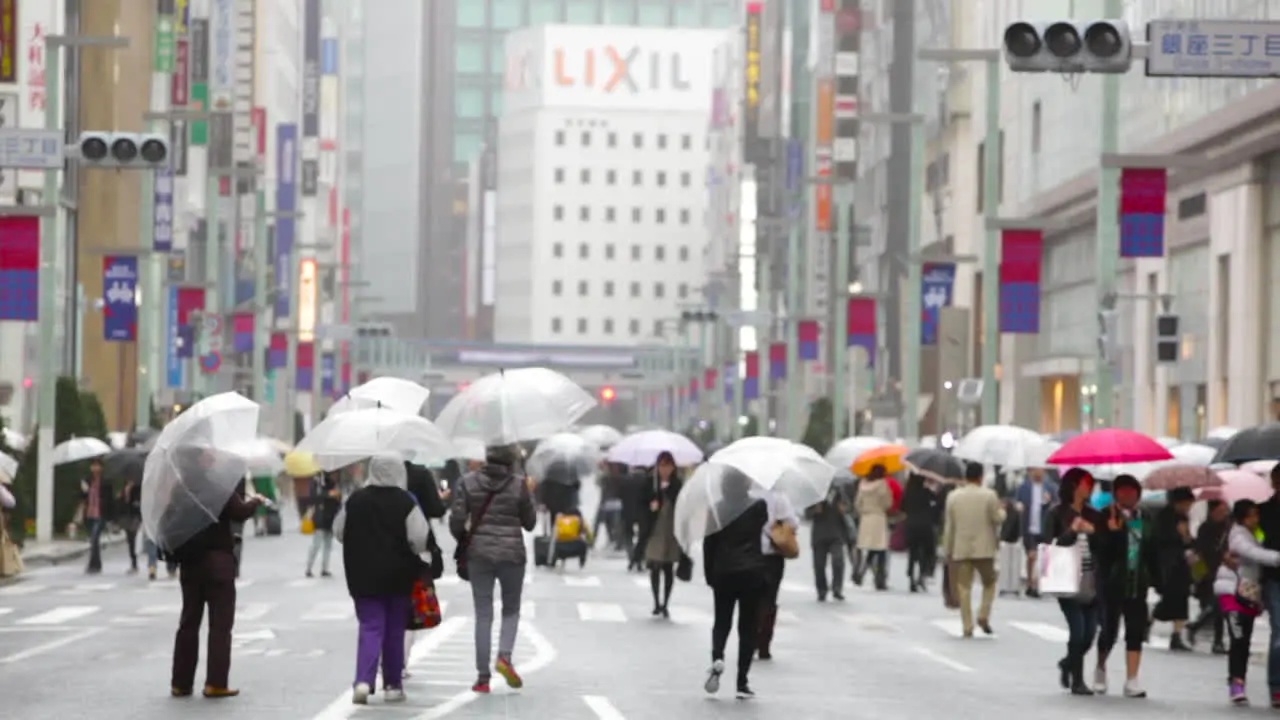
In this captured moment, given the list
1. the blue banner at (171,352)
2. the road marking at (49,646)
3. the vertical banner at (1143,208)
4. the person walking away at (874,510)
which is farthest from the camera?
the blue banner at (171,352)

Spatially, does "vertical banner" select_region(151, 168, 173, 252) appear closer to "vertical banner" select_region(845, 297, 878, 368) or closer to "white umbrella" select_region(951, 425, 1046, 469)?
"vertical banner" select_region(845, 297, 878, 368)

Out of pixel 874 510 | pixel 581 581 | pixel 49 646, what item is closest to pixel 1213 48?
pixel 49 646

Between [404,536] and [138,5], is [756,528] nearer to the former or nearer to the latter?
[404,536]

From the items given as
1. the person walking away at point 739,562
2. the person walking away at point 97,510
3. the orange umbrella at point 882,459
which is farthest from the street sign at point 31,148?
the person walking away at point 739,562

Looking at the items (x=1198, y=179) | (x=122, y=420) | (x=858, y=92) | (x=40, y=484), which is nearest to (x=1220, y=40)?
(x=40, y=484)

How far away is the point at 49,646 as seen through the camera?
2212cm

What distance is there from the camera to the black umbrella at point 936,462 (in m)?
35.5

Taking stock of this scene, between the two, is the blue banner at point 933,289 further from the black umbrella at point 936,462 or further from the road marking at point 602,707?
the road marking at point 602,707

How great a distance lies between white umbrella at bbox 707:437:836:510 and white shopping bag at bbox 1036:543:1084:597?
157 centimetres

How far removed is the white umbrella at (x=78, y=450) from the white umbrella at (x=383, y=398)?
22.7 metres

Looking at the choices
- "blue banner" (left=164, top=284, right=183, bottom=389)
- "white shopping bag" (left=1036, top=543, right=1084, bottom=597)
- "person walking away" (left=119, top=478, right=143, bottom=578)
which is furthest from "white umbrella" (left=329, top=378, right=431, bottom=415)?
"blue banner" (left=164, top=284, right=183, bottom=389)

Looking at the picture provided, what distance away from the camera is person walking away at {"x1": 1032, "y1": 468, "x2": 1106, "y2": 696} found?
728 inches

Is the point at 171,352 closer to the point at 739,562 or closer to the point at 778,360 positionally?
the point at 778,360

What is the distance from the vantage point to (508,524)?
57.9 ft
